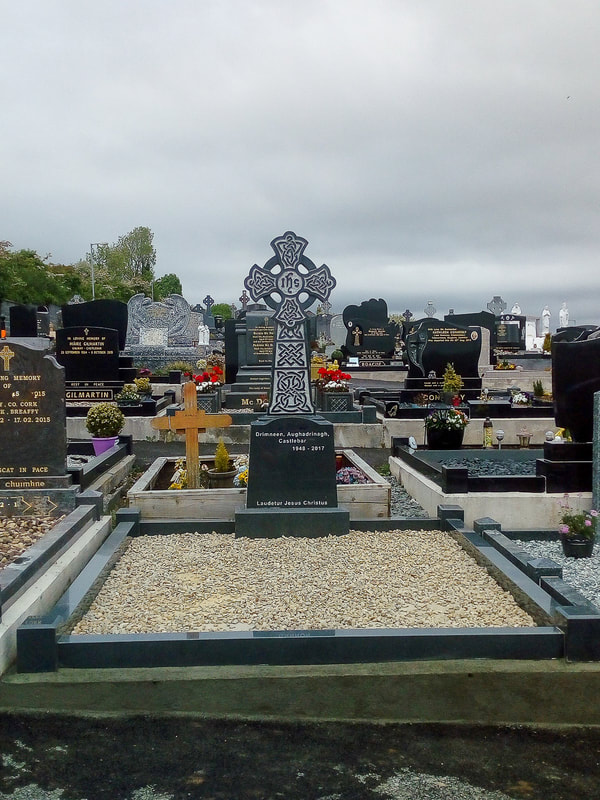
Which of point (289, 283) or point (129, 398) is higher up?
point (289, 283)

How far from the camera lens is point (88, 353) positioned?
17266 mm

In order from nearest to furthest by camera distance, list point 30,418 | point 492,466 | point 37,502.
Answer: point 37,502 < point 30,418 < point 492,466

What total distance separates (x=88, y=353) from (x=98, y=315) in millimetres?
9033

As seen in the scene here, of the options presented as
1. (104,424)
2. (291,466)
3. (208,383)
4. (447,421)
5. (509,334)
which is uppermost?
(509,334)

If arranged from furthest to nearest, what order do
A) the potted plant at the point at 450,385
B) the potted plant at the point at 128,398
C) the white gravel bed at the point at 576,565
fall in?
the potted plant at the point at 450,385 < the potted plant at the point at 128,398 < the white gravel bed at the point at 576,565

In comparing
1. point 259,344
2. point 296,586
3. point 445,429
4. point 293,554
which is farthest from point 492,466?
point 259,344

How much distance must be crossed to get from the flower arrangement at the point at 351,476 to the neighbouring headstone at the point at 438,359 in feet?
27.7

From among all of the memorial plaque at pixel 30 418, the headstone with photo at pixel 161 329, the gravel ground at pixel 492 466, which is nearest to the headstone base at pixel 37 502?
the memorial plaque at pixel 30 418

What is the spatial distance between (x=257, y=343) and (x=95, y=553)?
46.1ft

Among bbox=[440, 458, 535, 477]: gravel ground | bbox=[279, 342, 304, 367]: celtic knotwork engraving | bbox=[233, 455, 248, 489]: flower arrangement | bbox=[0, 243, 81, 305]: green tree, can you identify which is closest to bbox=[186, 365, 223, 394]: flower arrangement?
bbox=[233, 455, 248, 489]: flower arrangement

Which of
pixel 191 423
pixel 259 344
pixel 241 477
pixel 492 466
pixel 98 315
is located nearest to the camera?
pixel 241 477

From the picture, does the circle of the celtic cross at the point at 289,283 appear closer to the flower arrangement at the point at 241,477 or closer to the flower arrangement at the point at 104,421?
the flower arrangement at the point at 241,477

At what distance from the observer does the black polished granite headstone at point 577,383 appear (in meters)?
7.89

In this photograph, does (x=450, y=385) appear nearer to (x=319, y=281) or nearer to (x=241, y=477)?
(x=319, y=281)
